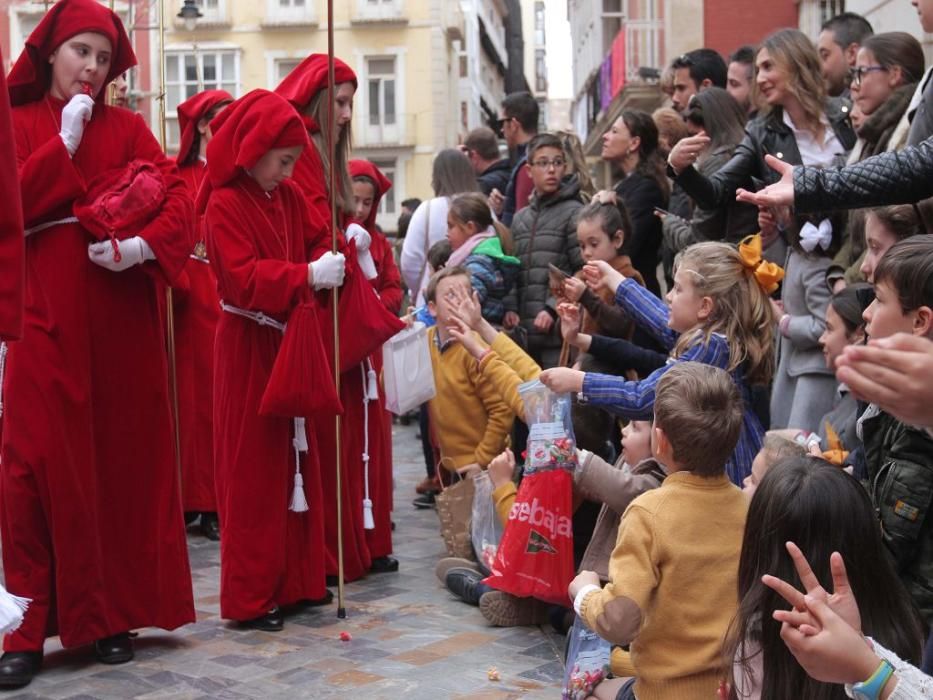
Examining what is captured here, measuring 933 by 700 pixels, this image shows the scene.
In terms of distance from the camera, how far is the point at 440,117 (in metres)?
45.3

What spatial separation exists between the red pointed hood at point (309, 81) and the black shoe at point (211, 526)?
256cm

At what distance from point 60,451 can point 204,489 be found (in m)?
2.92

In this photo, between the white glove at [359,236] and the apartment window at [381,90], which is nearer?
the white glove at [359,236]

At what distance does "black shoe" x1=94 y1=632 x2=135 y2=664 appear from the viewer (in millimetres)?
5473

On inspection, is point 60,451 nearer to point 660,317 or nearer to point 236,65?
point 660,317

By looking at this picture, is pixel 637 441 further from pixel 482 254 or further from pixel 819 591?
pixel 482 254

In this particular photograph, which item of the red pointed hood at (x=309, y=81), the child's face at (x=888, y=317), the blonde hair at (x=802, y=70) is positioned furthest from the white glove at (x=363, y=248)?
the child's face at (x=888, y=317)

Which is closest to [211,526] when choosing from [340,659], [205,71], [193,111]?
[193,111]

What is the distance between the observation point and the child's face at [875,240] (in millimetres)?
4625

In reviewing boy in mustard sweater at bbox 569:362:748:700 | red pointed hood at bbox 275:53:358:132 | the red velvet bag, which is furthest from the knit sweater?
red pointed hood at bbox 275:53:358:132

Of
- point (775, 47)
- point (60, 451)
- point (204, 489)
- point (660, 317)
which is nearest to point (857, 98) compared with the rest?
point (775, 47)

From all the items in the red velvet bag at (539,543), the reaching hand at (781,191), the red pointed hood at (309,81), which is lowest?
the red velvet bag at (539,543)

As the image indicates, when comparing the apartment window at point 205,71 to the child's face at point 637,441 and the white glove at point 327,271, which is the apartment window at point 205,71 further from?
the child's face at point 637,441

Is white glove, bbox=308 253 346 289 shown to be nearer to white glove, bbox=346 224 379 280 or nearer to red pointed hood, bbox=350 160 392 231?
white glove, bbox=346 224 379 280
